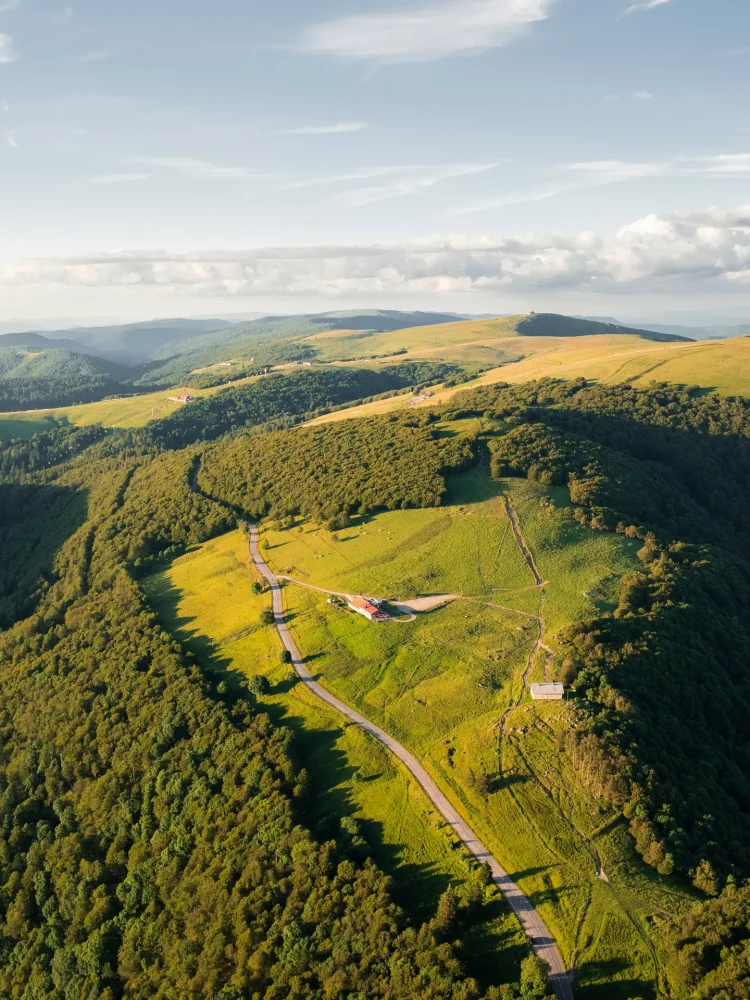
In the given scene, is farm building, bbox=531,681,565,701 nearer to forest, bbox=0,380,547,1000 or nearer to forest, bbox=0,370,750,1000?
forest, bbox=0,370,750,1000

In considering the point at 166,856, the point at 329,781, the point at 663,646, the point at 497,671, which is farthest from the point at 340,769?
the point at 663,646

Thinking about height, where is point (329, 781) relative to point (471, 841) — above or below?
above

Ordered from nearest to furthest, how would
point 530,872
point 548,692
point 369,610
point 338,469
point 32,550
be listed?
point 530,872, point 548,692, point 369,610, point 338,469, point 32,550

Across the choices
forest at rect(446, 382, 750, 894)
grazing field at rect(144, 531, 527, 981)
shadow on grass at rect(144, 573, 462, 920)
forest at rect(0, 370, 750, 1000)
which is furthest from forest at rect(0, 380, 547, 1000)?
forest at rect(446, 382, 750, 894)

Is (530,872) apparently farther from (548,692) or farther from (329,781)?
(329,781)

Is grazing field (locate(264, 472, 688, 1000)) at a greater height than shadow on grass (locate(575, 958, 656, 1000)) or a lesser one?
greater

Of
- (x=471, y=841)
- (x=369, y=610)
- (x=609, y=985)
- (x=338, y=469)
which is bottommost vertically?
(x=609, y=985)

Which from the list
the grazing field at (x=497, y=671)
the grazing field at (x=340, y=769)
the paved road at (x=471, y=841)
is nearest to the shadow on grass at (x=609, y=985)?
the grazing field at (x=497, y=671)
